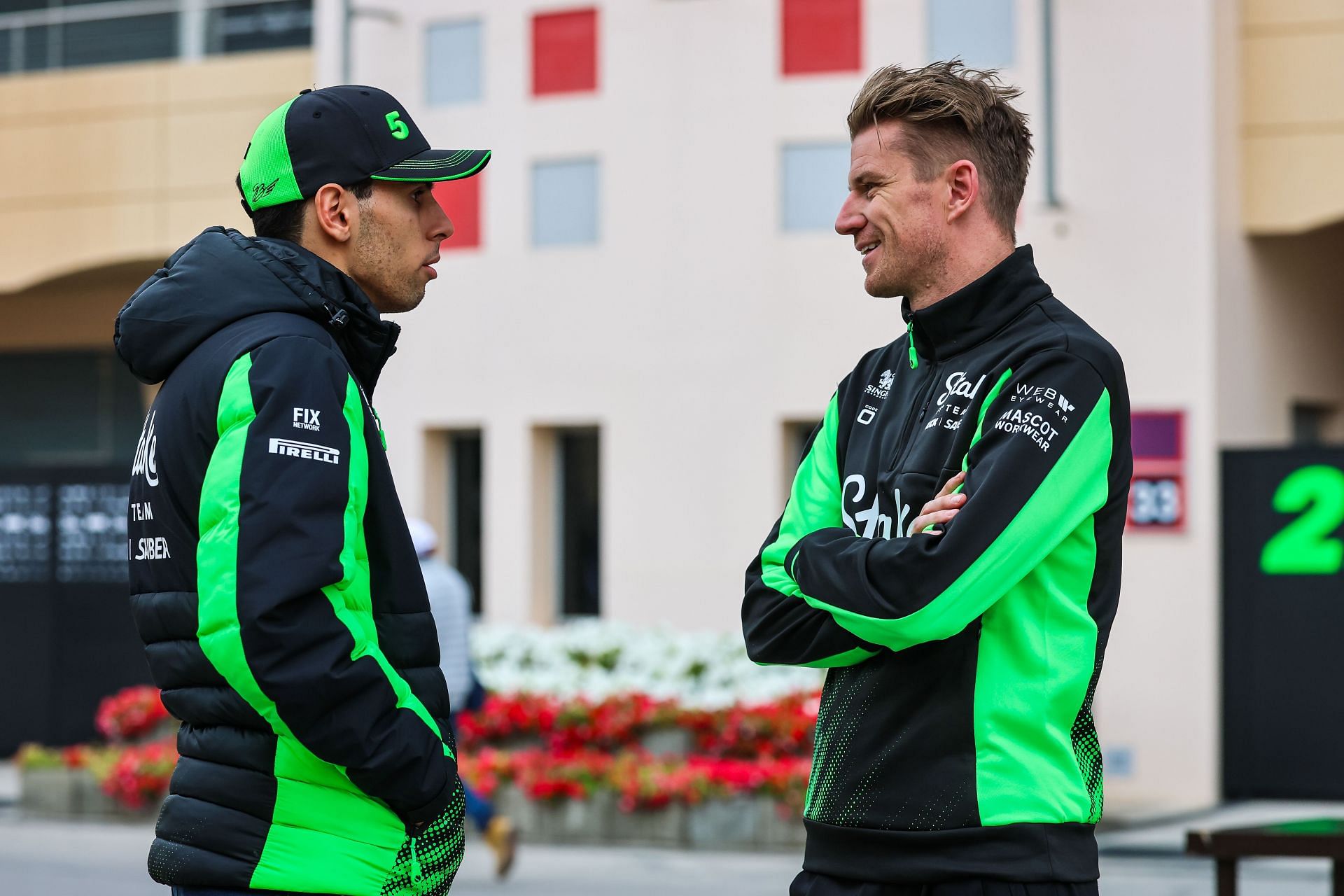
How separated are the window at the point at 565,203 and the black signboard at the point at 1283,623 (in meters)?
5.72

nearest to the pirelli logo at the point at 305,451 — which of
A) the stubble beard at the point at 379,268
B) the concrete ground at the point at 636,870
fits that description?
the stubble beard at the point at 379,268

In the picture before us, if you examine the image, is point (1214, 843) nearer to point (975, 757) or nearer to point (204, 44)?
point (975, 757)

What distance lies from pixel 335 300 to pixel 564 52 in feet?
44.4

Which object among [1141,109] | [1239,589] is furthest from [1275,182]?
[1239,589]

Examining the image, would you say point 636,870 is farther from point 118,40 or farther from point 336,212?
point 118,40

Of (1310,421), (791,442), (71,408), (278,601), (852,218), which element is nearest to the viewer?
(278,601)

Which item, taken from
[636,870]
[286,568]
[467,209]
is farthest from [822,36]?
[286,568]

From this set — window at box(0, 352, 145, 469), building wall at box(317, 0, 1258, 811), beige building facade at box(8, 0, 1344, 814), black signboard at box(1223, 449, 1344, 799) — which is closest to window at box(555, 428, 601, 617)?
beige building facade at box(8, 0, 1344, 814)

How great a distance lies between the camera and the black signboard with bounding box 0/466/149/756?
663 inches

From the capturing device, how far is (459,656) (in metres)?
10.3

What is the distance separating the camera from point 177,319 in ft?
9.87

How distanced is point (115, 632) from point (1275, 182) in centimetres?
1052

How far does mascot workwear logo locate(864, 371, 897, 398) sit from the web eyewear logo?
1094 mm

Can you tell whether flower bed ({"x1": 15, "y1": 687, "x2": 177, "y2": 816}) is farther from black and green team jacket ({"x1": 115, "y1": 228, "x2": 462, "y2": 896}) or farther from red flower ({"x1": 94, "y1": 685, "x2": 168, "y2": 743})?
black and green team jacket ({"x1": 115, "y1": 228, "x2": 462, "y2": 896})
